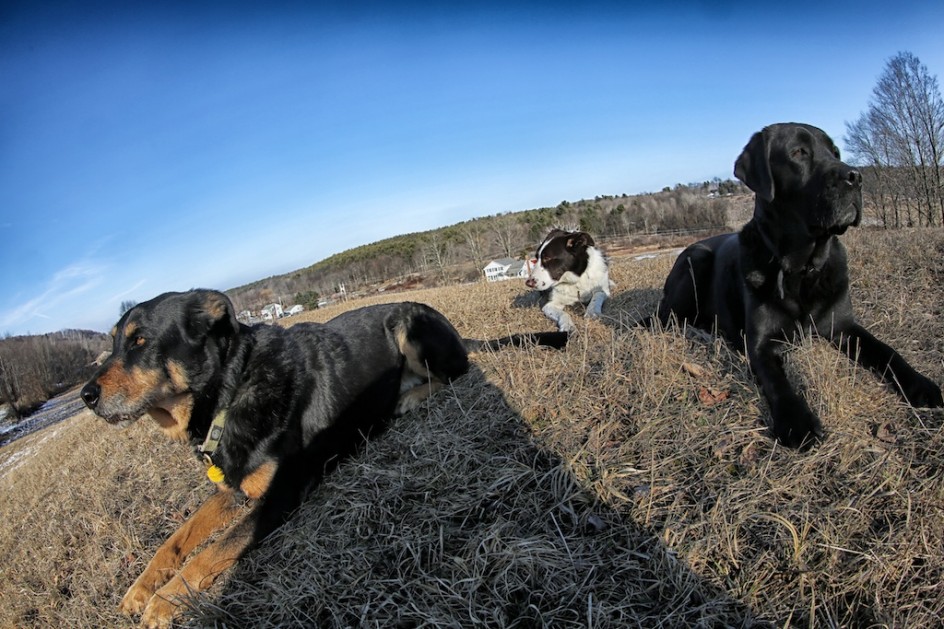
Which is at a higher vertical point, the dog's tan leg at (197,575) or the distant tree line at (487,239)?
the distant tree line at (487,239)

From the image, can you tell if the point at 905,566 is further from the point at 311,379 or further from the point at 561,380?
the point at 311,379

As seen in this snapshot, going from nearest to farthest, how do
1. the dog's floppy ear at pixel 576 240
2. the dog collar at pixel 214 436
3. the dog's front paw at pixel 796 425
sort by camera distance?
the dog's front paw at pixel 796 425 → the dog collar at pixel 214 436 → the dog's floppy ear at pixel 576 240

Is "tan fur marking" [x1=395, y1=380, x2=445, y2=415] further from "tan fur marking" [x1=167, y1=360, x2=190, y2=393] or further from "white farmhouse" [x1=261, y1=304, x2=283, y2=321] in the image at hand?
"white farmhouse" [x1=261, y1=304, x2=283, y2=321]

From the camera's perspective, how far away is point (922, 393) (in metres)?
2.46

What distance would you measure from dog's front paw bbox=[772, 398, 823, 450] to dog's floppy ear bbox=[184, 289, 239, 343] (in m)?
3.66

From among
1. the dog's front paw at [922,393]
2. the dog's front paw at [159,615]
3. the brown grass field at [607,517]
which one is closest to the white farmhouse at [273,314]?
the brown grass field at [607,517]

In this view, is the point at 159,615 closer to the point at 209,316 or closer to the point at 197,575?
the point at 197,575

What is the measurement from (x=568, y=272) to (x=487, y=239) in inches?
2790

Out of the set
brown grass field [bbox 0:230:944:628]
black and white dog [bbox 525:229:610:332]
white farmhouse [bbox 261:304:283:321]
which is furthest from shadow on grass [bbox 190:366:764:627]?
white farmhouse [bbox 261:304:283:321]

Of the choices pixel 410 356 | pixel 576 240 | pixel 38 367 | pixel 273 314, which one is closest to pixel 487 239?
pixel 273 314

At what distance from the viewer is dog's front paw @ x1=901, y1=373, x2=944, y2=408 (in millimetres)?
2408

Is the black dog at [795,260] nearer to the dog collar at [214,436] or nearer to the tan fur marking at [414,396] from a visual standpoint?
the tan fur marking at [414,396]

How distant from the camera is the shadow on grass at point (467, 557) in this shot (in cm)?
185

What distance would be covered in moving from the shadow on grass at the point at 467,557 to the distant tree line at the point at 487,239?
59.3 meters
